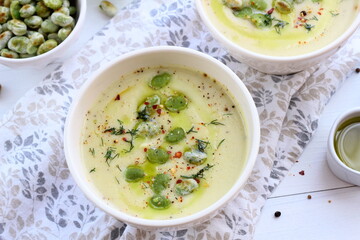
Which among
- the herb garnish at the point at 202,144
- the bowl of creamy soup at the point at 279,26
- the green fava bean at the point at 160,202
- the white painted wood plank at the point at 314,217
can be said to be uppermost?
the bowl of creamy soup at the point at 279,26

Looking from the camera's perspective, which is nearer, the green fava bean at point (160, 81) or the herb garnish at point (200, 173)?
the herb garnish at point (200, 173)

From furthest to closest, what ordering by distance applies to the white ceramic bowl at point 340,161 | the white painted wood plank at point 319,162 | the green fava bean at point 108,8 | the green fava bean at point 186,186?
the green fava bean at point 108,8, the white painted wood plank at point 319,162, the white ceramic bowl at point 340,161, the green fava bean at point 186,186

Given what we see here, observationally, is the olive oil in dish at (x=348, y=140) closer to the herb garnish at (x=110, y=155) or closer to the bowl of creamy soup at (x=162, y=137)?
the bowl of creamy soup at (x=162, y=137)

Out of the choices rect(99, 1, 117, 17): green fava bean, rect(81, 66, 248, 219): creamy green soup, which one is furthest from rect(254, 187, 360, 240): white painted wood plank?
rect(99, 1, 117, 17): green fava bean

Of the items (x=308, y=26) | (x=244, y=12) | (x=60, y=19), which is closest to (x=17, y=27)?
(x=60, y=19)

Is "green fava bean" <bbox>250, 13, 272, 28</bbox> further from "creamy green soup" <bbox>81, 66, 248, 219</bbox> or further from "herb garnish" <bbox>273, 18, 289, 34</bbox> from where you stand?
"creamy green soup" <bbox>81, 66, 248, 219</bbox>

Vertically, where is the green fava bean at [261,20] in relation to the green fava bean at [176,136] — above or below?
above

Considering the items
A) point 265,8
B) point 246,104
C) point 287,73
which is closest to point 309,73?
point 287,73

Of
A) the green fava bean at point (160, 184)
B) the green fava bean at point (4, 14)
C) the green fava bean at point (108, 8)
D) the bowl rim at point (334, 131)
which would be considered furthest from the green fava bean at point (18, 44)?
the bowl rim at point (334, 131)
